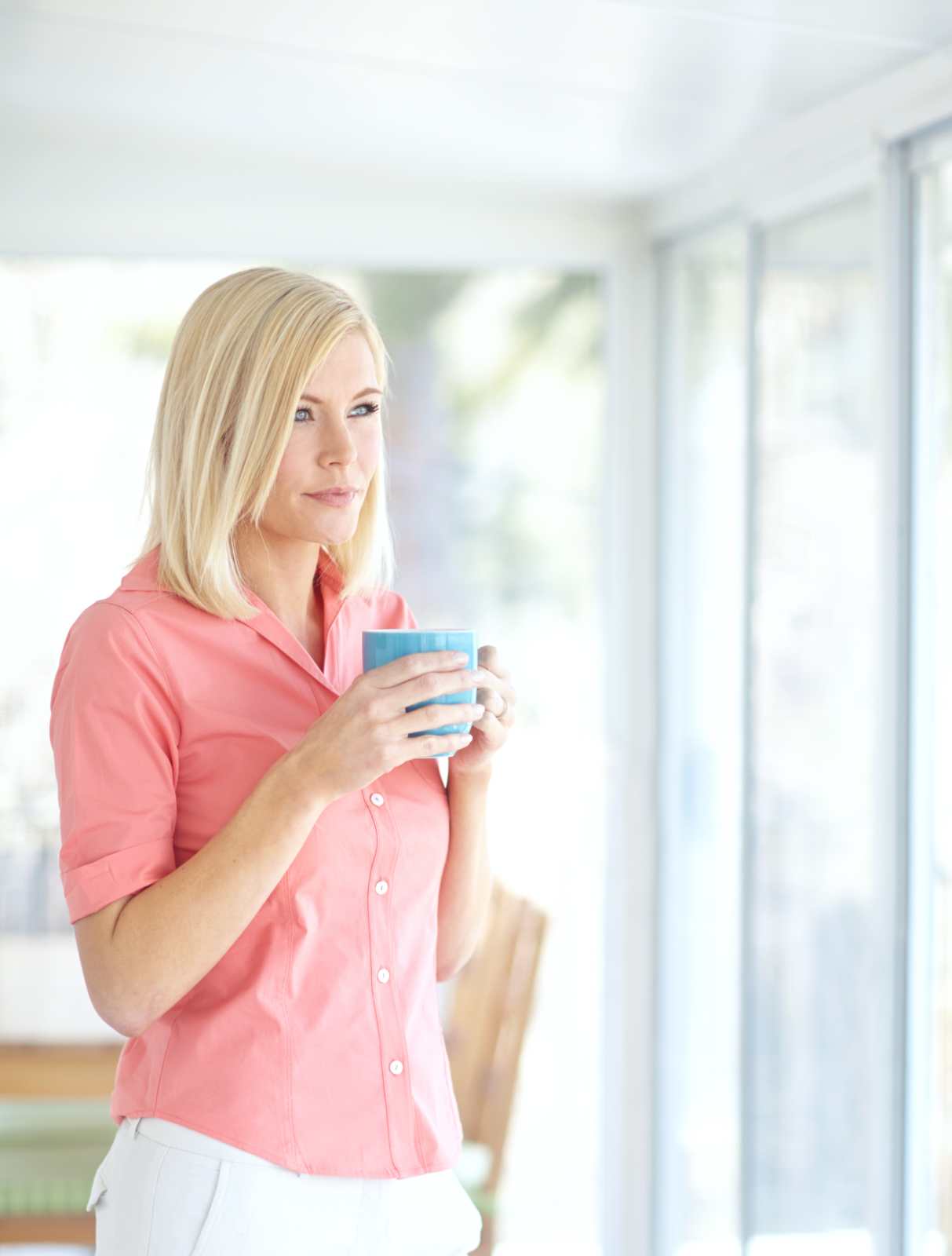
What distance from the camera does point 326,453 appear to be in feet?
4.50

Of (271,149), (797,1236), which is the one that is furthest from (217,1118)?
(271,149)

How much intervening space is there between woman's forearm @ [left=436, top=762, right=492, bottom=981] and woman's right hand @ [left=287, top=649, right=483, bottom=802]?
0.18 meters

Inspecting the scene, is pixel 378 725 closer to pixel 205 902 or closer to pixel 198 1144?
pixel 205 902

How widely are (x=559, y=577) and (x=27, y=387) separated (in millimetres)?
1145

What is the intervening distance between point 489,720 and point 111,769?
13.3 inches

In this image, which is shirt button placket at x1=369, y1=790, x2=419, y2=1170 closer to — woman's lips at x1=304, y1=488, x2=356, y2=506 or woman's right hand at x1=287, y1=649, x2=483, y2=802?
woman's right hand at x1=287, y1=649, x2=483, y2=802

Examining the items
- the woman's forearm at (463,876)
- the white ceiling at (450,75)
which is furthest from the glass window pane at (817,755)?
the woman's forearm at (463,876)

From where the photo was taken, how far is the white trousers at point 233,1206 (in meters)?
1.29

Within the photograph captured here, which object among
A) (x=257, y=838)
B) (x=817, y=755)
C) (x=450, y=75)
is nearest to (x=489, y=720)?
(x=257, y=838)

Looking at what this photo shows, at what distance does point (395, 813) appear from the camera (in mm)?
1405

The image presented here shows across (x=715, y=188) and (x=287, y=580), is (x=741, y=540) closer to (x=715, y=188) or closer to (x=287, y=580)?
(x=715, y=188)

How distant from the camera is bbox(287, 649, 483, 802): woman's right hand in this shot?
1.25 metres

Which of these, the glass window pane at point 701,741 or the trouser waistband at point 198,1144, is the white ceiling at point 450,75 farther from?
the trouser waistband at point 198,1144

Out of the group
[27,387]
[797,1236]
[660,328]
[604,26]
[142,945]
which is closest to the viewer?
[142,945]
